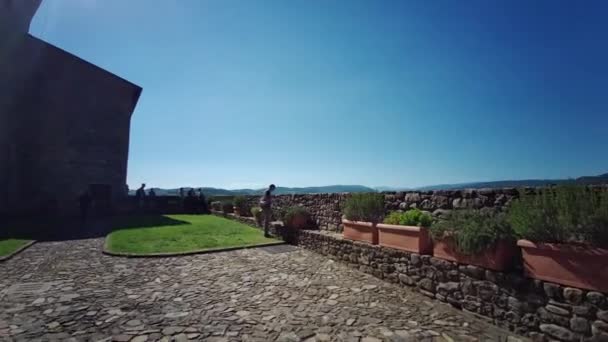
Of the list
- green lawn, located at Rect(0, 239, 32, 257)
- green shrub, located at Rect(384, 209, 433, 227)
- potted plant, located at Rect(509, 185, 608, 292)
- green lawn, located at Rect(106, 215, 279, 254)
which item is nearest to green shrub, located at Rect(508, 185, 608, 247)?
potted plant, located at Rect(509, 185, 608, 292)

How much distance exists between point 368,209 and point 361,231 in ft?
2.19

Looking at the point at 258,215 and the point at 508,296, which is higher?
the point at 258,215

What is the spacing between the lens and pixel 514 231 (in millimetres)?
4035

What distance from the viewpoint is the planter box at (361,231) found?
6496 millimetres

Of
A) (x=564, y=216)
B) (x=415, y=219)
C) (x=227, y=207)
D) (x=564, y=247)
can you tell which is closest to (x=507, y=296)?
(x=564, y=247)

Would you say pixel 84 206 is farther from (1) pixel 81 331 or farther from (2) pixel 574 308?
(2) pixel 574 308

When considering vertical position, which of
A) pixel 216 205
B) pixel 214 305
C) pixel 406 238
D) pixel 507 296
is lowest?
pixel 214 305

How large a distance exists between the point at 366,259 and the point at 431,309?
2046 mm

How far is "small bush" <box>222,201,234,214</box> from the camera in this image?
17719 mm

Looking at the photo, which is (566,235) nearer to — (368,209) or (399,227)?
(399,227)

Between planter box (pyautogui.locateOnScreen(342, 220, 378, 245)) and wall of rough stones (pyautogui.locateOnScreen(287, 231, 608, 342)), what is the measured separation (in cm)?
51

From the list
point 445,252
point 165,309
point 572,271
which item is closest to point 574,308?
point 572,271

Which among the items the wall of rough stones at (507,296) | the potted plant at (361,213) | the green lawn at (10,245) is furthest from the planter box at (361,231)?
the green lawn at (10,245)

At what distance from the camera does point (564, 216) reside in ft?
11.3
